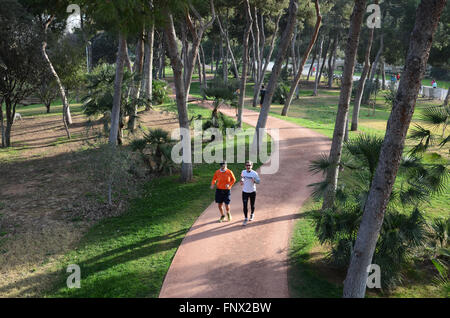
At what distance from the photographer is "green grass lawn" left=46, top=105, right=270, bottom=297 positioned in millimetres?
7367

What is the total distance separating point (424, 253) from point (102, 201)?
9.24 meters

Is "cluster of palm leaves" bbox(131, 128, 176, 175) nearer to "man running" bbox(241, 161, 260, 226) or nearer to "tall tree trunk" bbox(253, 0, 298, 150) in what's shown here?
"tall tree trunk" bbox(253, 0, 298, 150)

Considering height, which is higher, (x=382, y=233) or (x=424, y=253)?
(x=382, y=233)

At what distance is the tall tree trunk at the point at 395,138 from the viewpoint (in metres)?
5.20

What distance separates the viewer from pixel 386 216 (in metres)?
7.21

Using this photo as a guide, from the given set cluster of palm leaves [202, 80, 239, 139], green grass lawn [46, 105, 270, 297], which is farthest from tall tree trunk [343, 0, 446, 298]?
cluster of palm leaves [202, 80, 239, 139]

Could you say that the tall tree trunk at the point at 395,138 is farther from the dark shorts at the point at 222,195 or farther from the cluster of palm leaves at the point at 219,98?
the cluster of palm leaves at the point at 219,98

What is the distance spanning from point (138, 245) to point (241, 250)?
2475 millimetres

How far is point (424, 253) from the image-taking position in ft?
27.5

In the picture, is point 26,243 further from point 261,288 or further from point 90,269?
point 261,288
